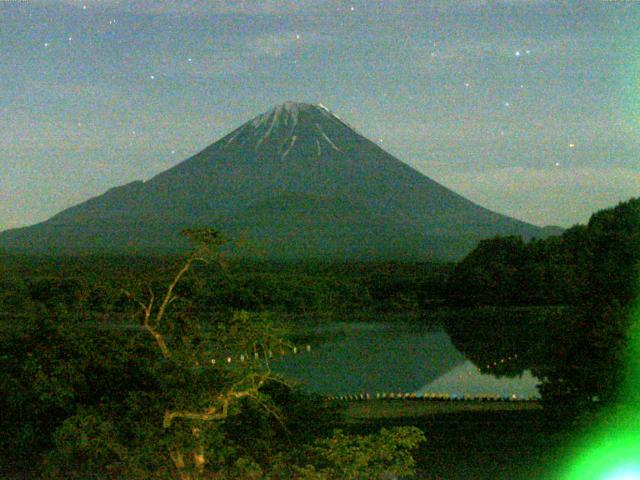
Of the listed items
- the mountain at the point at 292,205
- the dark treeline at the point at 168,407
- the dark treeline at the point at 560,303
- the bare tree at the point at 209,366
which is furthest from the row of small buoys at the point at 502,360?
the mountain at the point at 292,205

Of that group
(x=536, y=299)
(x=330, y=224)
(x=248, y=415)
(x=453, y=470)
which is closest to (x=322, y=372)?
(x=453, y=470)

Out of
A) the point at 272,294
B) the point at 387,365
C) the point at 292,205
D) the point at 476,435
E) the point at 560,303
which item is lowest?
the point at 560,303

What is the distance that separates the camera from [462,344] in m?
22.2

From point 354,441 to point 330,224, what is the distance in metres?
59.1

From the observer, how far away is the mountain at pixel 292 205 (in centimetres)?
6072

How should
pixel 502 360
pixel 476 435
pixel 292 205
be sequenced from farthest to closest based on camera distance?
pixel 292 205 < pixel 502 360 < pixel 476 435

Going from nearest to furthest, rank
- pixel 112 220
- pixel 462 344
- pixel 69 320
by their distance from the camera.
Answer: pixel 69 320 < pixel 462 344 < pixel 112 220

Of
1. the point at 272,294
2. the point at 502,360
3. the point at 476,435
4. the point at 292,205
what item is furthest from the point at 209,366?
the point at 292,205

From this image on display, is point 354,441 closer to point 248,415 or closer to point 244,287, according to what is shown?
point 248,415

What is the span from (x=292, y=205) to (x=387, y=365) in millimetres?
47869

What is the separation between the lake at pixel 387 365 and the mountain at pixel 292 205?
31838 mm

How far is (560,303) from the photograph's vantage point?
31594mm

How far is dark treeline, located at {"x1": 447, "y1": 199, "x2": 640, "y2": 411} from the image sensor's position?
8.06m

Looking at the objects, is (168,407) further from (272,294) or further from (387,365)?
(272,294)
